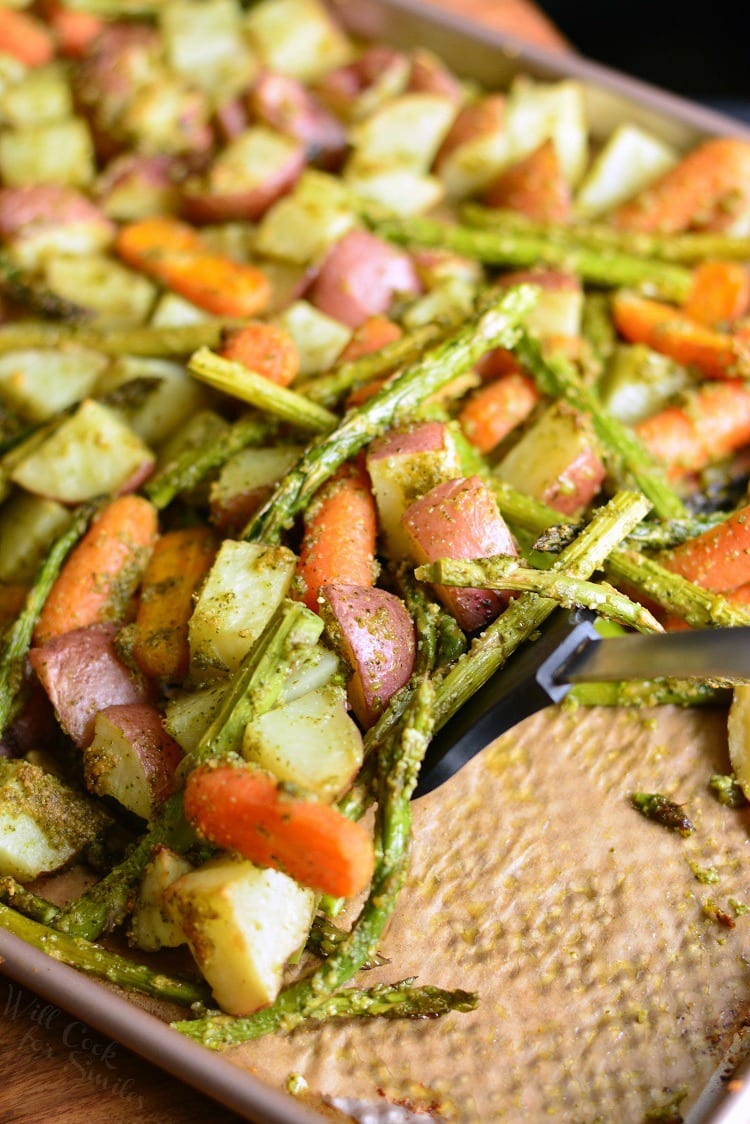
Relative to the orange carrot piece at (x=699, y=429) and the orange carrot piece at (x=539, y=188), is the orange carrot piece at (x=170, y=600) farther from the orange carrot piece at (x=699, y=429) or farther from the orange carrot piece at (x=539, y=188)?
the orange carrot piece at (x=539, y=188)

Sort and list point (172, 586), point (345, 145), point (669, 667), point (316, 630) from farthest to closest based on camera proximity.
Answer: point (345, 145) → point (172, 586) → point (316, 630) → point (669, 667)

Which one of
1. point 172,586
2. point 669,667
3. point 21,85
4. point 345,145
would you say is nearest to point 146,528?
point 172,586

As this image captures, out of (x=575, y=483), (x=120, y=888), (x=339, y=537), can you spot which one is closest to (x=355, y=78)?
(x=575, y=483)

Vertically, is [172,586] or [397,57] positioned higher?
[397,57]

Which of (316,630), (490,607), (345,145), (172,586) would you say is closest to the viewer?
(316,630)

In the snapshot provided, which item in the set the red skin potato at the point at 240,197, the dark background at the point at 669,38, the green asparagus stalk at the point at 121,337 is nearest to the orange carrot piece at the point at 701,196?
the red skin potato at the point at 240,197

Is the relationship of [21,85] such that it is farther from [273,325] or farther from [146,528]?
[146,528]
